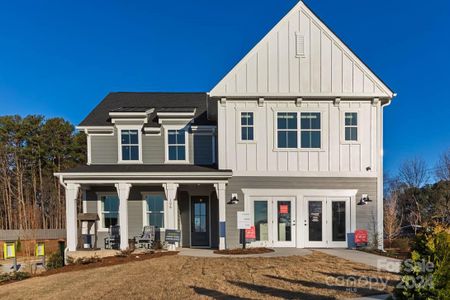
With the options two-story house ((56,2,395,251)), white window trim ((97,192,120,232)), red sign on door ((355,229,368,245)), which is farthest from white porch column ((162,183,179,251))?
red sign on door ((355,229,368,245))

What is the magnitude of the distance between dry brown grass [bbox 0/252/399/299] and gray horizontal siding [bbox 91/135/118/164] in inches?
232

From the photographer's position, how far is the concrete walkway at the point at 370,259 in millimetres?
8734

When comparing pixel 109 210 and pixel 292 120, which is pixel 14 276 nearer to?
pixel 109 210

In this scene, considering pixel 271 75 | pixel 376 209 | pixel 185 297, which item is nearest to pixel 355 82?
pixel 271 75

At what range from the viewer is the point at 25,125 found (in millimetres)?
28000

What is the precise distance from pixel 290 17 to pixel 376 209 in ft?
28.3

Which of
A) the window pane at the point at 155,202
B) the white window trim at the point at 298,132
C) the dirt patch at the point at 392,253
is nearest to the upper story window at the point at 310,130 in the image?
the white window trim at the point at 298,132

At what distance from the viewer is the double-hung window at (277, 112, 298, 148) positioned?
492 inches

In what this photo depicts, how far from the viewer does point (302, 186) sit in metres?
12.4

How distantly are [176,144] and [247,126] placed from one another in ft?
12.0

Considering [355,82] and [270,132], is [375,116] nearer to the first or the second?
[355,82]

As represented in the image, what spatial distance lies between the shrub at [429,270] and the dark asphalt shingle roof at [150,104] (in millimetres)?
10740

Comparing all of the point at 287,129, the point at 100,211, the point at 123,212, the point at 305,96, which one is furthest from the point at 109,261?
the point at 305,96

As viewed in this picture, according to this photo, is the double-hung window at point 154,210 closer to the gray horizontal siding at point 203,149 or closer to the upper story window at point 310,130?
the gray horizontal siding at point 203,149
